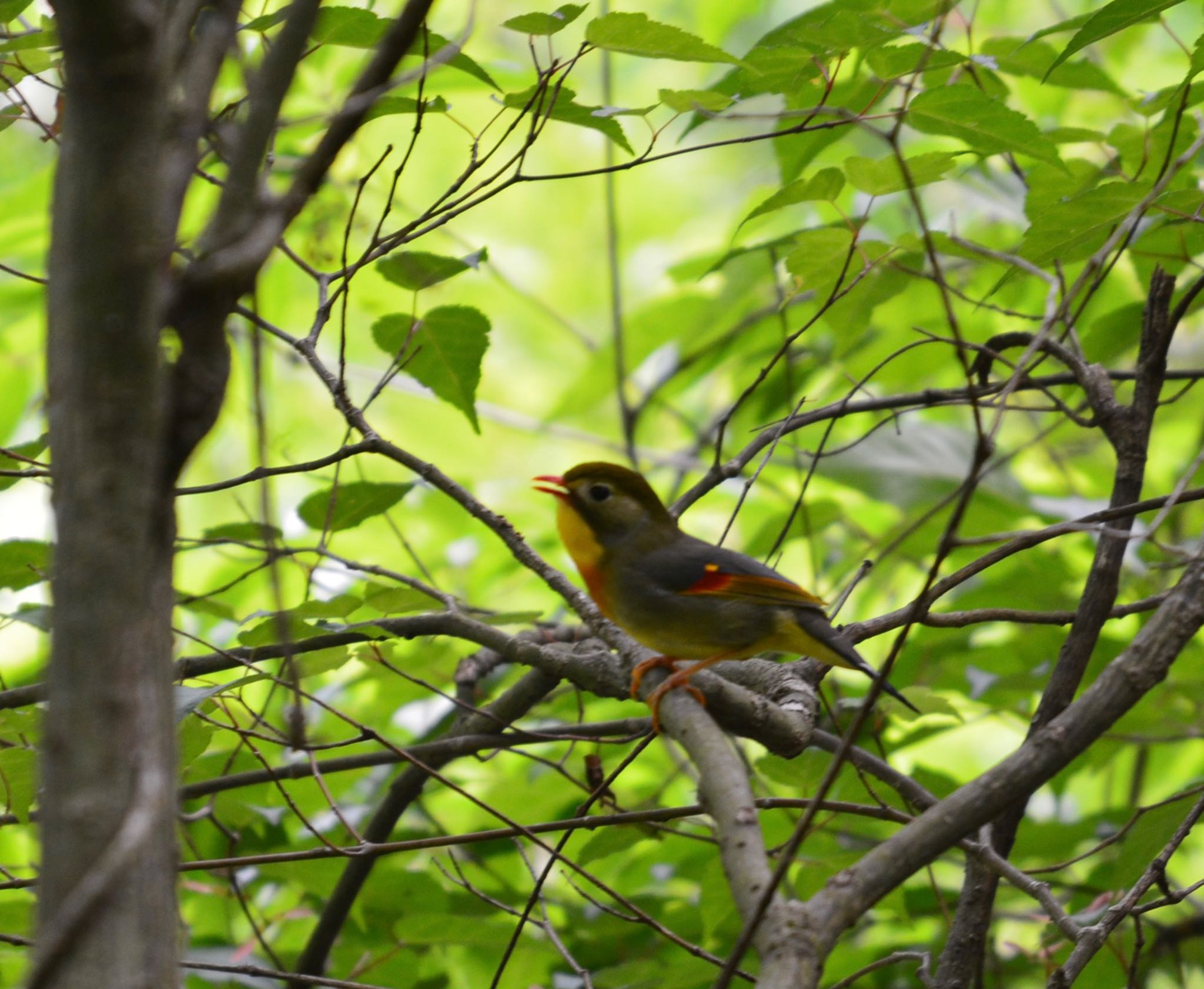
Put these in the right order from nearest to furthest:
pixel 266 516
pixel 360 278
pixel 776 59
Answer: pixel 266 516 → pixel 776 59 → pixel 360 278

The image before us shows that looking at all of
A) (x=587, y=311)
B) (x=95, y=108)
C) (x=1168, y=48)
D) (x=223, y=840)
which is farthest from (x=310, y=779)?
(x=587, y=311)

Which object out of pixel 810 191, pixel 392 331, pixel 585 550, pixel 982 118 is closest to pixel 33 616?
pixel 392 331

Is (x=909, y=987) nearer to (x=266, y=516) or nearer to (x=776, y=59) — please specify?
(x=776, y=59)

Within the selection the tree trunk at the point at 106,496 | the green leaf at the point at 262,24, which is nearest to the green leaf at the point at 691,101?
the green leaf at the point at 262,24

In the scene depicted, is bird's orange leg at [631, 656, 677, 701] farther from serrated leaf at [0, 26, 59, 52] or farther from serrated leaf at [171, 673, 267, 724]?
serrated leaf at [0, 26, 59, 52]

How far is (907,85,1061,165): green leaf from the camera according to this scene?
221 centimetres

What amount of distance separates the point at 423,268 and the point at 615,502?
0.93 m

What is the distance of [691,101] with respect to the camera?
2223mm

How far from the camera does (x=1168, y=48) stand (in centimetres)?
592

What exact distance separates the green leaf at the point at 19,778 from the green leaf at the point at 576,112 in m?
1.50

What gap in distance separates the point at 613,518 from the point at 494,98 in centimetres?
123

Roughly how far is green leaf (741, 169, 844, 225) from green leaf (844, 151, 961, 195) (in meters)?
0.03

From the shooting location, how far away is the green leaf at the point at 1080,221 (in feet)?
7.25

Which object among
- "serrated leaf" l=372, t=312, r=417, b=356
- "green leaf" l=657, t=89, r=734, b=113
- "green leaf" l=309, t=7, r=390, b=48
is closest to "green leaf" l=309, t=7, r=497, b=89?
"green leaf" l=309, t=7, r=390, b=48
